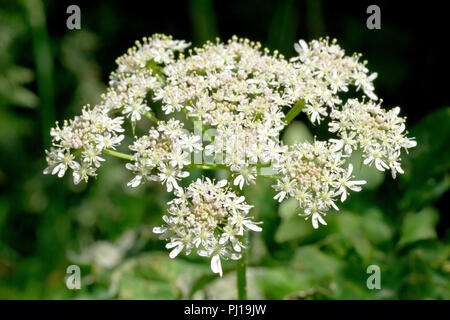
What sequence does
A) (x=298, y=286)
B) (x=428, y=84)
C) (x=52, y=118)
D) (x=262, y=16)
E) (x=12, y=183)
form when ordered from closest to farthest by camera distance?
(x=298, y=286) < (x=52, y=118) < (x=428, y=84) < (x=12, y=183) < (x=262, y=16)

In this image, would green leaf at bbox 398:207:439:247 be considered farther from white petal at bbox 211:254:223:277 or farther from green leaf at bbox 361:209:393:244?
white petal at bbox 211:254:223:277

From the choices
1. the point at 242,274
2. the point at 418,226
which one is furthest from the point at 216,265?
the point at 418,226

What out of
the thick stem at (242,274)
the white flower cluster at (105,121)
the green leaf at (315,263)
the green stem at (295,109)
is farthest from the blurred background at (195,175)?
the white flower cluster at (105,121)

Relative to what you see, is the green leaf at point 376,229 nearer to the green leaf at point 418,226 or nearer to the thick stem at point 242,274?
the green leaf at point 418,226

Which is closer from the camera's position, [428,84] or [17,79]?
[17,79]

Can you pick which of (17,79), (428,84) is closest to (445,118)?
(428,84)

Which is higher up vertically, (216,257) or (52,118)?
(52,118)

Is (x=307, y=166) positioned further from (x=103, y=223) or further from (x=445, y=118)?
(x=103, y=223)

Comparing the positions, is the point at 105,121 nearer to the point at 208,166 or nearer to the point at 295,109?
the point at 208,166
